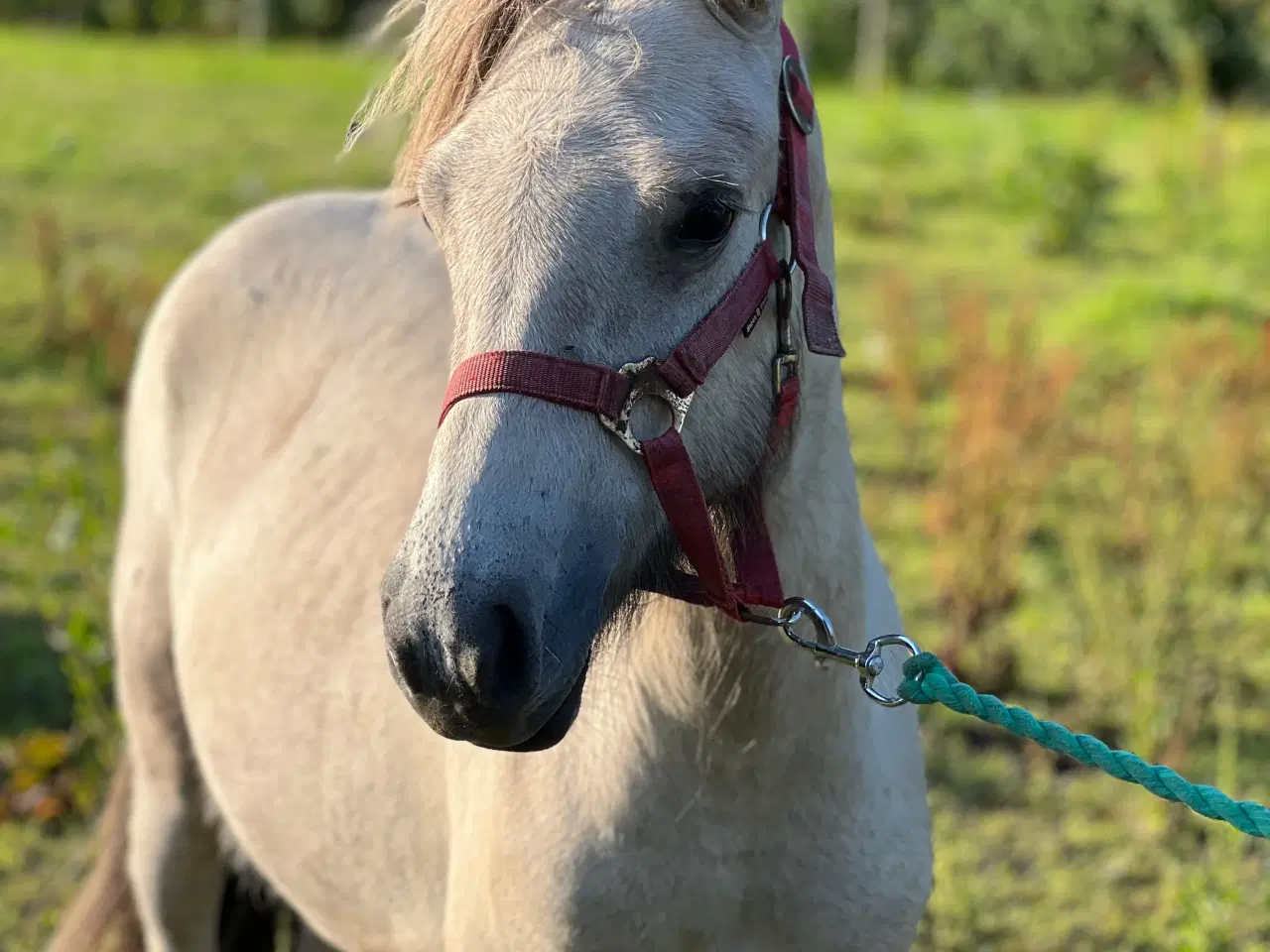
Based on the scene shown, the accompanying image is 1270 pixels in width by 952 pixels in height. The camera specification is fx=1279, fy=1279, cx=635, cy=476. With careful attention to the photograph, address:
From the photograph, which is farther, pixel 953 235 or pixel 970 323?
pixel 953 235

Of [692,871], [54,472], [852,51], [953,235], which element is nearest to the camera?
[692,871]

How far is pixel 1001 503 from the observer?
455cm

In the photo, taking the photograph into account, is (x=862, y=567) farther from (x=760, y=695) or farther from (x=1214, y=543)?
(x=1214, y=543)

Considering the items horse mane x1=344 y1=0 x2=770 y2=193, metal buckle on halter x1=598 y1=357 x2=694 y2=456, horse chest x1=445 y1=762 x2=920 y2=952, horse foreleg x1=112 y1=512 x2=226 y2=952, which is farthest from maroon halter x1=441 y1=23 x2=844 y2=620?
horse foreleg x1=112 y1=512 x2=226 y2=952

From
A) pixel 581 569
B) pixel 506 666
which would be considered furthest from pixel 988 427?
pixel 506 666

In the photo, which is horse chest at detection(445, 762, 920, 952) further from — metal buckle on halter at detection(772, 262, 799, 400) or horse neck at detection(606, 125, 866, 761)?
metal buckle on halter at detection(772, 262, 799, 400)

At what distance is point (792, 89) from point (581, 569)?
724 mm

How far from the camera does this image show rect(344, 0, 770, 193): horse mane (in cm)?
160

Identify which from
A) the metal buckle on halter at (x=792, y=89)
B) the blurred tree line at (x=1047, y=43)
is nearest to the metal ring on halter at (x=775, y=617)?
the metal buckle on halter at (x=792, y=89)

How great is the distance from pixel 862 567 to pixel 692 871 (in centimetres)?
49

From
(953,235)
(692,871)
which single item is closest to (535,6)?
(692,871)

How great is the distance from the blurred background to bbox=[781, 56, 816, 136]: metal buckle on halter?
2.60 feet

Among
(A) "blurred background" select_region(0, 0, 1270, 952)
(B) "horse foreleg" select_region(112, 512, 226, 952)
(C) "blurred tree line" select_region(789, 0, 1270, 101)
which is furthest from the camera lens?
(C) "blurred tree line" select_region(789, 0, 1270, 101)

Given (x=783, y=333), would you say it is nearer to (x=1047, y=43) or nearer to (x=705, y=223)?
(x=705, y=223)
